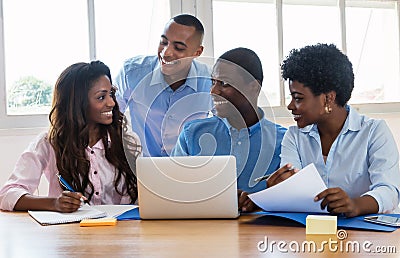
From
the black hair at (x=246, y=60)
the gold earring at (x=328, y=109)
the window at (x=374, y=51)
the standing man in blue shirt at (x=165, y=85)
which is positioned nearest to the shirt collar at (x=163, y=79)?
the standing man in blue shirt at (x=165, y=85)

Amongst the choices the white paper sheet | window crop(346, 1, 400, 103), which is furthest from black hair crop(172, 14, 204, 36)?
window crop(346, 1, 400, 103)

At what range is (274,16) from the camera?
336 cm

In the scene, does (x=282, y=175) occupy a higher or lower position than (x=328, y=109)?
lower

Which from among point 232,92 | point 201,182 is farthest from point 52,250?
point 232,92

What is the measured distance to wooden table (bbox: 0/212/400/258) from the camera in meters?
1.25

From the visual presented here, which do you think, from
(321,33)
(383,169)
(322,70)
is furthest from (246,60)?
(321,33)

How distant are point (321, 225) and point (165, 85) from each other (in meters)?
1.17

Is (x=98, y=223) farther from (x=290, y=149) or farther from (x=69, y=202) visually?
(x=290, y=149)

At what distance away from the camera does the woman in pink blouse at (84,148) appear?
6.59 ft

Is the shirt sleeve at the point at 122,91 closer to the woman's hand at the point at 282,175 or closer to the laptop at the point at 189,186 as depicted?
the laptop at the point at 189,186

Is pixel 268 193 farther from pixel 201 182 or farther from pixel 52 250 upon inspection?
pixel 52 250

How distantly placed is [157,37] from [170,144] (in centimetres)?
112

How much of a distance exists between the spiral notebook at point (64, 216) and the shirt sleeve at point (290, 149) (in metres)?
0.56

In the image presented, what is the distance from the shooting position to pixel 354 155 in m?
1.82
